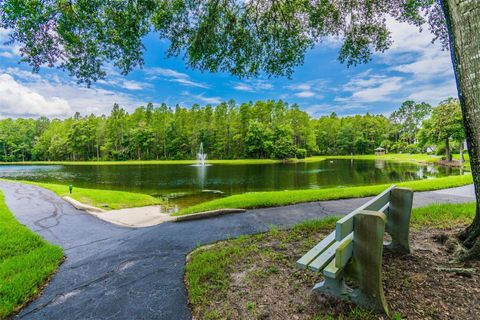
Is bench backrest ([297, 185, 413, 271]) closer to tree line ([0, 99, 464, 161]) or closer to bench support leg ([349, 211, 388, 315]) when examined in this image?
bench support leg ([349, 211, 388, 315])

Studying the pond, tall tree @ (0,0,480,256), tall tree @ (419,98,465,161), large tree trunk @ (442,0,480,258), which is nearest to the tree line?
tall tree @ (419,98,465,161)

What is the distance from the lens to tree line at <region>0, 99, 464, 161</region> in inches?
2368

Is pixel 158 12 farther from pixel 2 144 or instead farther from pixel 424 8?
pixel 2 144

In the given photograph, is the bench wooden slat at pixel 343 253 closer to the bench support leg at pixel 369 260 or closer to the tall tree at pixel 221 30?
the bench support leg at pixel 369 260

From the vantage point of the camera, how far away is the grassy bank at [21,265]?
3.37m

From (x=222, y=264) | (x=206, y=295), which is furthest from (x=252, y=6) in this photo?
(x=206, y=295)

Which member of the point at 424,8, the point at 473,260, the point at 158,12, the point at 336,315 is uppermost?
the point at 424,8

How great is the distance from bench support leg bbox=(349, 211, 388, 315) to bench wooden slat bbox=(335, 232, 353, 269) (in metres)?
0.05

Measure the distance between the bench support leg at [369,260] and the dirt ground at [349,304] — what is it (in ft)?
0.41

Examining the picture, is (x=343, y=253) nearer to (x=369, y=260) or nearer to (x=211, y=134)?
(x=369, y=260)

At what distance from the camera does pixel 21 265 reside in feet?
13.9

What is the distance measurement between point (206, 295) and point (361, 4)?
28.5ft

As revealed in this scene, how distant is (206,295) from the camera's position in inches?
122

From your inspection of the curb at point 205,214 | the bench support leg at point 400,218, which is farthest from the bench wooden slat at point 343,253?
the curb at point 205,214
